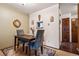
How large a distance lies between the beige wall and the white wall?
290mm

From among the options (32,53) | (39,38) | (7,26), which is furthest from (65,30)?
(7,26)

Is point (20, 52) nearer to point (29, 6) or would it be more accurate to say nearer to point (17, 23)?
point (17, 23)

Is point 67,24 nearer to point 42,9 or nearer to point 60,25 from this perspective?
point 60,25

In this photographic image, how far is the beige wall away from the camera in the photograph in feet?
6.51

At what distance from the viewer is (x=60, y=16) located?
6.55 ft

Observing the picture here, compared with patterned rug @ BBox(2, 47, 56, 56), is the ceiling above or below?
above

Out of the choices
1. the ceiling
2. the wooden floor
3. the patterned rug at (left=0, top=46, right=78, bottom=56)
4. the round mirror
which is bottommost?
the patterned rug at (left=0, top=46, right=78, bottom=56)

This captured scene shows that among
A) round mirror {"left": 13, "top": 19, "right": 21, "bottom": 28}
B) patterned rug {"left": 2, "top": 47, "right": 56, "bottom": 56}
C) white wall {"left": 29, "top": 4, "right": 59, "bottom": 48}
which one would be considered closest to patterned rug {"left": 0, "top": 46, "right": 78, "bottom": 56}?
patterned rug {"left": 2, "top": 47, "right": 56, "bottom": 56}

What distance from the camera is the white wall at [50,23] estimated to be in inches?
79.2

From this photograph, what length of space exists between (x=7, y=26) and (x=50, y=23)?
0.77 meters

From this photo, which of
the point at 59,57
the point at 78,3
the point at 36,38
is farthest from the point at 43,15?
the point at 59,57

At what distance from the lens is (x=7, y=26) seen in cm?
201

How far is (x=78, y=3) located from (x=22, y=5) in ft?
3.22

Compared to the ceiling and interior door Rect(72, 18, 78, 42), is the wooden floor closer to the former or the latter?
interior door Rect(72, 18, 78, 42)
